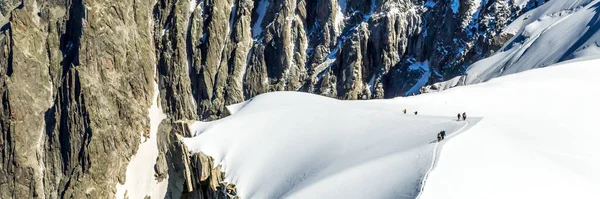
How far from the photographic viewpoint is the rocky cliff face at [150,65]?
12031 centimetres

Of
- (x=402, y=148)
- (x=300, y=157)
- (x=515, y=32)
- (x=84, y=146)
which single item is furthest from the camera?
(x=84, y=146)

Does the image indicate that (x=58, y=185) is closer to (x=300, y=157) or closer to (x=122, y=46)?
(x=122, y=46)

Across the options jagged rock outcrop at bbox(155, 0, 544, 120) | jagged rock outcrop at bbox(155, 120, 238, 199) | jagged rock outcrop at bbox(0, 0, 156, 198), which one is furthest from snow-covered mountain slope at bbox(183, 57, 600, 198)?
jagged rock outcrop at bbox(0, 0, 156, 198)

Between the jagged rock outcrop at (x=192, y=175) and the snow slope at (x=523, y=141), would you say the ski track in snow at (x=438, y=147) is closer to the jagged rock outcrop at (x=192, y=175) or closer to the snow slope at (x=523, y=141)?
the snow slope at (x=523, y=141)

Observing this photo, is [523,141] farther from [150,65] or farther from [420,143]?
[150,65]

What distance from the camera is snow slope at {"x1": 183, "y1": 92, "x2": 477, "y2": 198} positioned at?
75.6 feet

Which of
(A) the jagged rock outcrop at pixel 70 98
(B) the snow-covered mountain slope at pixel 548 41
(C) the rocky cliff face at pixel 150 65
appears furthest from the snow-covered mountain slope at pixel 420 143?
(A) the jagged rock outcrop at pixel 70 98

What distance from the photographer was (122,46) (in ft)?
449

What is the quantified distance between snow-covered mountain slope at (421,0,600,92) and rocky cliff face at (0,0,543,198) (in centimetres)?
4144

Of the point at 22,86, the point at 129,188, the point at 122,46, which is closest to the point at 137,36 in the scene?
the point at 122,46

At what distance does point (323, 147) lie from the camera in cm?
2912

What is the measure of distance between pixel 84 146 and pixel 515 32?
9573 centimetres

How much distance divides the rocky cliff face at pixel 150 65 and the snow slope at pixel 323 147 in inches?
3105

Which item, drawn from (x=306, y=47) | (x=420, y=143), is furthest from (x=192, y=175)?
(x=306, y=47)
